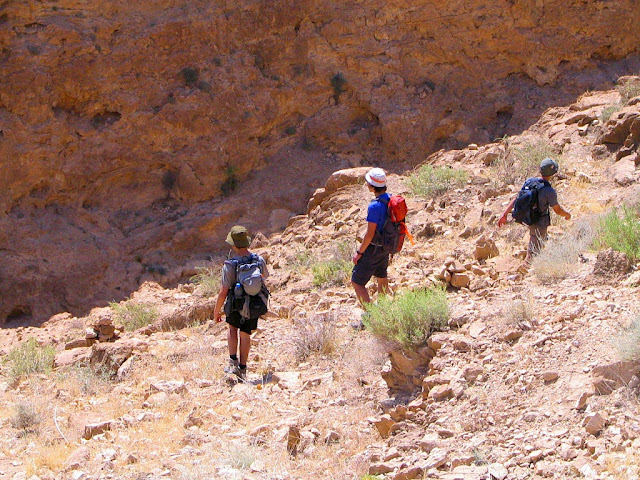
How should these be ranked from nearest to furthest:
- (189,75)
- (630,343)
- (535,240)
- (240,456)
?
(630,343), (240,456), (535,240), (189,75)

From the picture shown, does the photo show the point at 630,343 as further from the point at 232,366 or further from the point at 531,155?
the point at 531,155

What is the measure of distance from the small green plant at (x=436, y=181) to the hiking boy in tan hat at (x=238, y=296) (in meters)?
4.37

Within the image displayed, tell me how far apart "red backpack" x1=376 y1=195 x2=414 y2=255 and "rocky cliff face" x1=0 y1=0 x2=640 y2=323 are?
5480mm

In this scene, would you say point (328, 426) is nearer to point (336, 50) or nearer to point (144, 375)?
point (144, 375)

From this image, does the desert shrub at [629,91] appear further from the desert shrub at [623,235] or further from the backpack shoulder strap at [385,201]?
the backpack shoulder strap at [385,201]

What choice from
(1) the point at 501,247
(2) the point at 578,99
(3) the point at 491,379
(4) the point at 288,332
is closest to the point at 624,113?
(2) the point at 578,99

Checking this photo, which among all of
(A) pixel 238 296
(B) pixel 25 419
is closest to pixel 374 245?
(A) pixel 238 296

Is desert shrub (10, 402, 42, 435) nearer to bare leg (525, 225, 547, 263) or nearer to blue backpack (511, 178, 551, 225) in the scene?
bare leg (525, 225, 547, 263)

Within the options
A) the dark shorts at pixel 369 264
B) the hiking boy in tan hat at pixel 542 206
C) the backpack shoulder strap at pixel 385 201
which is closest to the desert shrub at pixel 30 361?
the dark shorts at pixel 369 264

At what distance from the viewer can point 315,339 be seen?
230 inches

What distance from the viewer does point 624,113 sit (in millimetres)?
9172

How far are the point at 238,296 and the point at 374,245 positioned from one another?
1.24 m

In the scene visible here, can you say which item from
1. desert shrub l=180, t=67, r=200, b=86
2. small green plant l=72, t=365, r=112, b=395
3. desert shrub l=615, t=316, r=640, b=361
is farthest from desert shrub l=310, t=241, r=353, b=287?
desert shrub l=180, t=67, r=200, b=86

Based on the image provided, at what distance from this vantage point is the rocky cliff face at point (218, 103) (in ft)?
35.5
